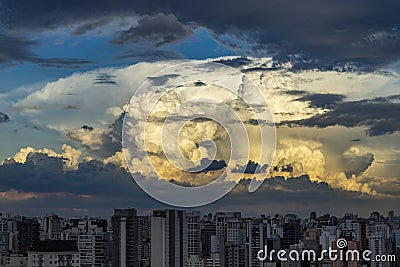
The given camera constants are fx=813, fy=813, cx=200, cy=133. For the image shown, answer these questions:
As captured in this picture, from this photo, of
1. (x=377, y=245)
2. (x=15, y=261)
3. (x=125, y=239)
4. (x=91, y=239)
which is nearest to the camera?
(x=15, y=261)

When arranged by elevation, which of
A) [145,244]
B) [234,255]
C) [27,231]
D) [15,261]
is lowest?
[15,261]

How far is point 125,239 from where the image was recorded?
14000 millimetres

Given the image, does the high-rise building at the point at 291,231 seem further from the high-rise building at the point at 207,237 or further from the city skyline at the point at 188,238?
the high-rise building at the point at 207,237

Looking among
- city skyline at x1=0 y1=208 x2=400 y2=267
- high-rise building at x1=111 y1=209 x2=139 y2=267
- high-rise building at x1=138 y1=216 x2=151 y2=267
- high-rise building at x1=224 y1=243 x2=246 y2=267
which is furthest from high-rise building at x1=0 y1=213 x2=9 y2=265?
high-rise building at x1=224 y1=243 x2=246 y2=267

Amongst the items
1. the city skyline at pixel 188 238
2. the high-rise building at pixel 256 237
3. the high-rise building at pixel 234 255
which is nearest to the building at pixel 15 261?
the city skyline at pixel 188 238

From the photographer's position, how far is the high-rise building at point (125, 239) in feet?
44.5

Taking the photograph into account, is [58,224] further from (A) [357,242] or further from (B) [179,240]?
(A) [357,242]

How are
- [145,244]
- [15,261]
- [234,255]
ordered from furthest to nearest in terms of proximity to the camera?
[234,255] < [145,244] < [15,261]

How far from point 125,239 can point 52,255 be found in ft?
11.0

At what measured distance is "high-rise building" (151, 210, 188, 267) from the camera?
42.9 feet

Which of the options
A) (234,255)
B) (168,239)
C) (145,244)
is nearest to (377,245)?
(234,255)

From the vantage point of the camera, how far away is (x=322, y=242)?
12.7 meters

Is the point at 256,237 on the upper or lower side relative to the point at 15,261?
upper

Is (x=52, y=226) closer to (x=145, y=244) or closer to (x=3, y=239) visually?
(x=3, y=239)
